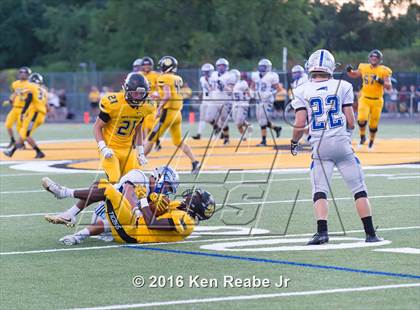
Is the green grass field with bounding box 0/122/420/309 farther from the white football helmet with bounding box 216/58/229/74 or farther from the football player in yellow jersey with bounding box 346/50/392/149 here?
the white football helmet with bounding box 216/58/229/74

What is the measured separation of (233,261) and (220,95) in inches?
662

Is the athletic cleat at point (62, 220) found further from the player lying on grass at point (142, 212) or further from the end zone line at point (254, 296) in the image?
the end zone line at point (254, 296)

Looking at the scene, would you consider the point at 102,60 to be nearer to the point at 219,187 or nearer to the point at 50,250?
the point at 219,187

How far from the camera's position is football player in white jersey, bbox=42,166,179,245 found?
9.38 metres

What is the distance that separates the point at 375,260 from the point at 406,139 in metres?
17.6

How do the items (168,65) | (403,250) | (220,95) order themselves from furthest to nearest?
1. (220,95)
2. (168,65)
3. (403,250)

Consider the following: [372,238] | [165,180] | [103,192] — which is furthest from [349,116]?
[103,192]

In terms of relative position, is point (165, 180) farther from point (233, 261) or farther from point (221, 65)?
point (221, 65)

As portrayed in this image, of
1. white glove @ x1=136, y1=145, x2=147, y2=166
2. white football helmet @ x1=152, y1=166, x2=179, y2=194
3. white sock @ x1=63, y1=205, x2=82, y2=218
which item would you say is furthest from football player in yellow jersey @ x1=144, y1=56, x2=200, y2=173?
white football helmet @ x1=152, y1=166, x2=179, y2=194

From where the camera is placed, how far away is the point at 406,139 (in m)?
25.5

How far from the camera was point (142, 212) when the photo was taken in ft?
30.1

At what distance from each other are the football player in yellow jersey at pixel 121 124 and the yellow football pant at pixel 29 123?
1010 cm

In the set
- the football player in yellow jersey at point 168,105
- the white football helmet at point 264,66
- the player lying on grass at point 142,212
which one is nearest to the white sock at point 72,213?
the player lying on grass at point 142,212

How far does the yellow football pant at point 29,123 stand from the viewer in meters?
20.8
